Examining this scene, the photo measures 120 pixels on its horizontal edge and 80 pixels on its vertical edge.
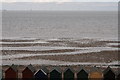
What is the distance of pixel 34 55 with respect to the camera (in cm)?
3359

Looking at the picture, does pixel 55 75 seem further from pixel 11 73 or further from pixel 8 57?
pixel 8 57

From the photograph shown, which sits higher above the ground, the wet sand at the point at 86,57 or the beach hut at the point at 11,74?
the wet sand at the point at 86,57

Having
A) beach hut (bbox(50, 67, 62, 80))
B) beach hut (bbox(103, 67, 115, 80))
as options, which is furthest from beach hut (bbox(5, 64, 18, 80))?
beach hut (bbox(103, 67, 115, 80))

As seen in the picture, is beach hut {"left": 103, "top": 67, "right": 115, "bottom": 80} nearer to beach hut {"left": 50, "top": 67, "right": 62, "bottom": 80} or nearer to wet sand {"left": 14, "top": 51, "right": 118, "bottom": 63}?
beach hut {"left": 50, "top": 67, "right": 62, "bottom": 80}

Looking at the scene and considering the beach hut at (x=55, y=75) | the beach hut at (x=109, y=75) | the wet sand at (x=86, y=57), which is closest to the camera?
the beach hut at (x=109, y=75)

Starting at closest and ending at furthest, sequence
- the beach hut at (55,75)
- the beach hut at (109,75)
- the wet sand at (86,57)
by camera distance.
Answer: the beach hut at (109,75) < the beach hut at (55,75) < the wet sand at (86,57)

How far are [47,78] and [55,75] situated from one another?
391mm

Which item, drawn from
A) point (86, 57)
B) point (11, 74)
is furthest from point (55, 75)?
point (86, 57)

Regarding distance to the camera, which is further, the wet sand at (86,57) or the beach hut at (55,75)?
the wet sand at (86,57)

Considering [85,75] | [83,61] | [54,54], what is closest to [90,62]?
[83,61]

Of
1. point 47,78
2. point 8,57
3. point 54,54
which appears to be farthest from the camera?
point 54,54

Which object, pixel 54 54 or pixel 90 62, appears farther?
pixel 54 54

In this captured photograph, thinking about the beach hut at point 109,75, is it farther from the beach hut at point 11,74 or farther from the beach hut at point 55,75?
the beach hut at point 11,74

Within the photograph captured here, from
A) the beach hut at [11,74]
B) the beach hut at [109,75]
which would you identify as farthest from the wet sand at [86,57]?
the beach hut at [11,74]
